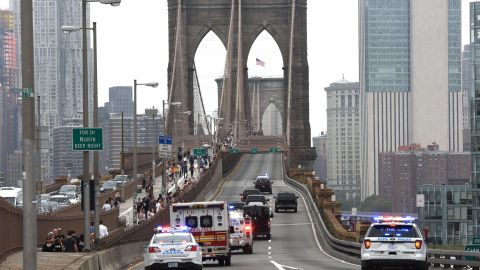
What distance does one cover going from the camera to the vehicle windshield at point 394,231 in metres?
38.2

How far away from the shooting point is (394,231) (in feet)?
125

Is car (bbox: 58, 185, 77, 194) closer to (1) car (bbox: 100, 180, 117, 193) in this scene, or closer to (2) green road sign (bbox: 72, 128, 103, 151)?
(1) car (bbox: 100, 180, 117, 193)

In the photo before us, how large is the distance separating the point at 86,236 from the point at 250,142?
13604cm

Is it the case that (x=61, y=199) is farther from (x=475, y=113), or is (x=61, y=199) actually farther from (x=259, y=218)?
(x=475, y=113)

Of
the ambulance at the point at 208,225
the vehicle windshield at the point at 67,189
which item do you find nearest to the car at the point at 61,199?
the vehicle windshield at the point at 67,189

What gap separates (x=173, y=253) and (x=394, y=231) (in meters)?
5.70

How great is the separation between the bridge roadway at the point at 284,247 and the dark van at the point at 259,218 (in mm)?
646

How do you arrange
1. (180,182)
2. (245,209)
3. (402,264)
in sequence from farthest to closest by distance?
1. (180,182)
2. (245,209)
3. (402,264)

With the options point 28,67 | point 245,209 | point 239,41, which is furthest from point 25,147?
point 239,41

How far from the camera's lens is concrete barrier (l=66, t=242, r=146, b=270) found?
3554cm

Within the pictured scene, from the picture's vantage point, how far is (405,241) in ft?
125

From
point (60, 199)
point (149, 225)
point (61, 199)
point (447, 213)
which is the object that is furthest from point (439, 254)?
point (447, 213)

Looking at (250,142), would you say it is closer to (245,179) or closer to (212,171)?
(245,179)

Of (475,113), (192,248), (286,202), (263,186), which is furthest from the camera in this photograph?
(475,113)
